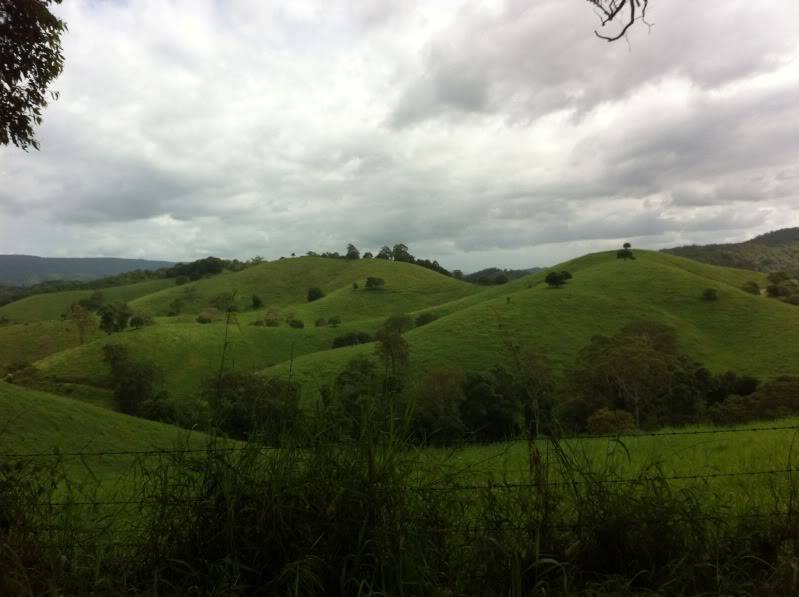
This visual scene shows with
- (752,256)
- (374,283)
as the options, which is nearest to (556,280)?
(374,283)

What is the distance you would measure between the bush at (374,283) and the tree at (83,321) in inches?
1933

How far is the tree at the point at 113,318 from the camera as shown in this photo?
81250mm

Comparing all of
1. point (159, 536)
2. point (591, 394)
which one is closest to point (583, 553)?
point (159, 536)

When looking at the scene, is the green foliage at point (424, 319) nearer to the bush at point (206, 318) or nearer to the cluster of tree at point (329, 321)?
the cluster of tree at point (329, 321)

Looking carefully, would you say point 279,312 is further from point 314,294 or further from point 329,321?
point 314,294

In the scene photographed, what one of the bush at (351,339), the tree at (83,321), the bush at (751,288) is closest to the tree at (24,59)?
the bush at (351,339)

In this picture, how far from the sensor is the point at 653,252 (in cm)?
10856

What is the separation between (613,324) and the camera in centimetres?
6850

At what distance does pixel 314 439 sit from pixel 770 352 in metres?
65.6

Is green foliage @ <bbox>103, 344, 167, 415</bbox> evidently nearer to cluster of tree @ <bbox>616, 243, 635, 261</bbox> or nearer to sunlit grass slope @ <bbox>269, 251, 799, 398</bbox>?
sunlit grass slope @ <bbox>269, 251, 799, 398</bbox>

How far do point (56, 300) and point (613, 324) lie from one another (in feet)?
367

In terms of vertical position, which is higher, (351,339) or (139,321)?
(139,321)

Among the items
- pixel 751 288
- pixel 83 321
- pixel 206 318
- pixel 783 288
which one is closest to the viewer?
pixel 83 321

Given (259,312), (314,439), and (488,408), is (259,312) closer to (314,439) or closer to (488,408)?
(488,408)
